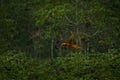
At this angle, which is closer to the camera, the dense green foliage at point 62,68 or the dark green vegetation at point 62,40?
the dense green foliage at point 62,68

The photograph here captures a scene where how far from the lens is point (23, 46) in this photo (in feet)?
142

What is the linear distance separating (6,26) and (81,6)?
619 centimetres

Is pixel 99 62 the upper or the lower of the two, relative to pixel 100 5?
lower

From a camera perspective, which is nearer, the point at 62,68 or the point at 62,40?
the point at 62,68

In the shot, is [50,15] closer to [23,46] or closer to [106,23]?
[106,23]

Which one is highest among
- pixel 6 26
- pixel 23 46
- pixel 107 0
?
pixel 107 0

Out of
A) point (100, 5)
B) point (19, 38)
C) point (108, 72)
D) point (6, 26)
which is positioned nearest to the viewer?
point (108, 72)

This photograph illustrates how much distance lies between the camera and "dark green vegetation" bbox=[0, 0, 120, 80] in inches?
292

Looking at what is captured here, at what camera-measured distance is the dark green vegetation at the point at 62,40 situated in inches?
292

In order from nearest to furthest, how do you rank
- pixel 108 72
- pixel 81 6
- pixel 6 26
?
pixel 108 72
pixel 81 6
pixel 6 26

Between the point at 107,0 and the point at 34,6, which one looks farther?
the point at 34,6

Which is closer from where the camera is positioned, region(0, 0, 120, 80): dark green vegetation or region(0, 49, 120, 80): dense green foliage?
region(0, 49, 120, 80): dense green foliage

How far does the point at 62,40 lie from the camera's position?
61.9 ft

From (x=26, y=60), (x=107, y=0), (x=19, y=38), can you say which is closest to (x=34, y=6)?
(x=19, y=38)
